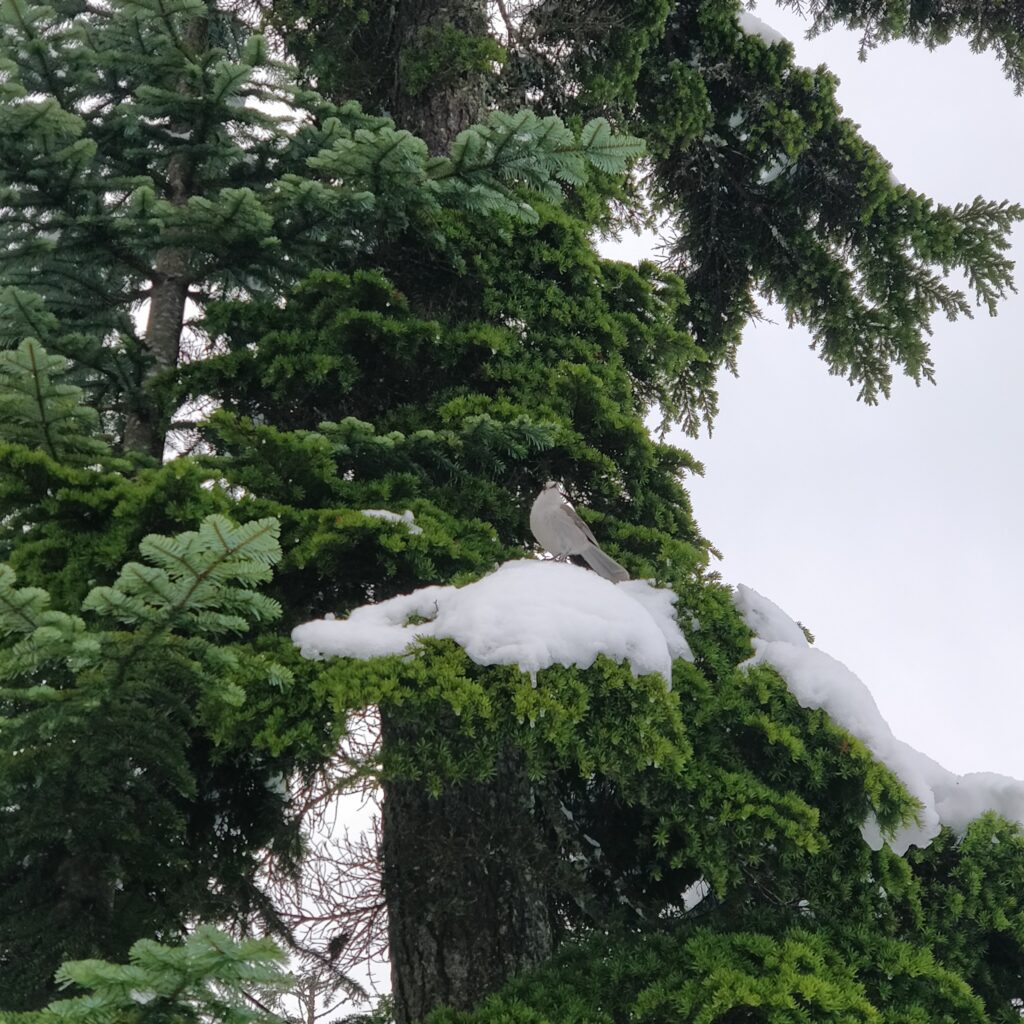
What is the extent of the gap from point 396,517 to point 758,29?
4879 mm

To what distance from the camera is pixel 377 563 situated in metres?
4.09

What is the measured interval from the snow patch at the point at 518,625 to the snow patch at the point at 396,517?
0.39 metres

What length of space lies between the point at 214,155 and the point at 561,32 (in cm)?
237

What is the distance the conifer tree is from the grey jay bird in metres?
0.20

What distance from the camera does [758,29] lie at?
22.9 feet

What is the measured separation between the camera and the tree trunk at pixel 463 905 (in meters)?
3.96

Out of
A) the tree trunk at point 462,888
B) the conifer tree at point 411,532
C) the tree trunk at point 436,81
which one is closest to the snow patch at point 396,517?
the conifer tree at point 411,532

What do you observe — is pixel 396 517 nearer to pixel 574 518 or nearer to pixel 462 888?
pixel 574 518

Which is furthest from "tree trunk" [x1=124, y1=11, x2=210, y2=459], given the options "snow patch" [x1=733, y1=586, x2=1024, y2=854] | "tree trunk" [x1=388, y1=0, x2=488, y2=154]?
"snow patch" [x1=733, y1=586, x2=1024, y2=854]

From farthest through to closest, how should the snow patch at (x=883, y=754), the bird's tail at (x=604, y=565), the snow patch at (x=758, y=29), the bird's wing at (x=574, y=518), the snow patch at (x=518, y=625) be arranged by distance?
the snow patch at (x=758, y=29), the bird's tail at (x=604, y=565), the bird's wing at (x=574, y=518), the snow patch at (x=883, y=754), the snow patch at (x=518, y=625)

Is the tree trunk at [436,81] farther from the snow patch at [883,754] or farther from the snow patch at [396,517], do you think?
the snow patch at [883,754]

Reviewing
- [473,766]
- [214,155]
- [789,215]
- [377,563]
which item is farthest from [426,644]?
[789,215]

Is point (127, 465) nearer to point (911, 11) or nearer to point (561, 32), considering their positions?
point (561, 32)

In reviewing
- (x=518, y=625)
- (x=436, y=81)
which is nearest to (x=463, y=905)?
(x=518, y=625)
